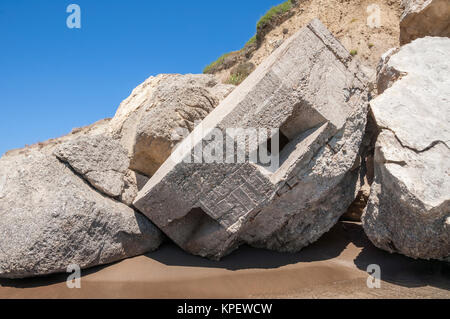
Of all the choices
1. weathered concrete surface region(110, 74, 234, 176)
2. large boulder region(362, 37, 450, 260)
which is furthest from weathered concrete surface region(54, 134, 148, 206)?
large boulder region(362, 37, 450, 260)

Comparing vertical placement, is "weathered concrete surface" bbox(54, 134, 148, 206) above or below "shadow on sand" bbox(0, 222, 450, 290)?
above

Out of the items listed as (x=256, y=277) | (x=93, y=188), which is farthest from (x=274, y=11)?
(x=256, y=277)

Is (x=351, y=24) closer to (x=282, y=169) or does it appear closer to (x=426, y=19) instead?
(x=426, y=19)

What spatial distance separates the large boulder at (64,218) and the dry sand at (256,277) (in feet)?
0.55

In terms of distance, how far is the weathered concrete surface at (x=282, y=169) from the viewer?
3066mm

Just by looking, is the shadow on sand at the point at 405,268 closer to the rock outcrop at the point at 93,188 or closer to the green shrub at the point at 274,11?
the rock outcrop at the point at 93,188

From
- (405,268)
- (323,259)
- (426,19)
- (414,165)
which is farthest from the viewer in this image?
(426,19)

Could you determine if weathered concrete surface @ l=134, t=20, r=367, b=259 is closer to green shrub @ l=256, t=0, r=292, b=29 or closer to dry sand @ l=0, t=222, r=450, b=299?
dry sand @ l=0, t=222, r=450, b=299

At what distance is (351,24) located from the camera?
10633 millimetres

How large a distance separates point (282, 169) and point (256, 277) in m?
1.02

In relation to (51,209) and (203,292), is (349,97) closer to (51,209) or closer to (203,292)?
(203,292)

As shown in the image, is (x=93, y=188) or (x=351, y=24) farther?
(x=351, y=24)

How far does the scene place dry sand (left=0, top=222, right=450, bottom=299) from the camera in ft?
9.11

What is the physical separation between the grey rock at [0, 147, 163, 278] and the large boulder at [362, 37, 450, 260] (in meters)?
2.34
